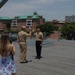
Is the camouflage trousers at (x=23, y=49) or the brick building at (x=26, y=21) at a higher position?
the brick building at (x=26, y=21)

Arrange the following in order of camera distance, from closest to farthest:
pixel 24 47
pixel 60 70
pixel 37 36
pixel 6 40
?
pixel 6 40 < pixel 60 70 < pixel 24 47 < pixel 37 36

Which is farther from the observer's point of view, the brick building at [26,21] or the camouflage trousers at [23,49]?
the brick building at [26,21]

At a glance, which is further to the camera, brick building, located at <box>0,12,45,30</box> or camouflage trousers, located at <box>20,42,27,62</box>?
brick building, located at <box>0,12,45,30</box>

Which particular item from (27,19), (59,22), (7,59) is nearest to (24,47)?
(7,59)

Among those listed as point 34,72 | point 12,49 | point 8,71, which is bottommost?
point 34,72

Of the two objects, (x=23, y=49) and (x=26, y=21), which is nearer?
(x=23, y=49)

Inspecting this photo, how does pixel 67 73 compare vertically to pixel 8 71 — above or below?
below

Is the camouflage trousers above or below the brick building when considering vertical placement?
below

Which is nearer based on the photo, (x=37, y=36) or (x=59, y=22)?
(x=37, y=36)

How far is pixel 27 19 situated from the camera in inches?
5256

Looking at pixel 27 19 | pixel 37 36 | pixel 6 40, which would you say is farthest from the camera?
pixel 27 19

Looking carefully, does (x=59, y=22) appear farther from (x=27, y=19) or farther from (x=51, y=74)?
(x=51, y=74)

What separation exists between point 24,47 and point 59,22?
130006mm

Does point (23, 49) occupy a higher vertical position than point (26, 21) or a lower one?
lower
